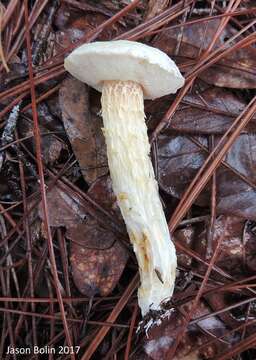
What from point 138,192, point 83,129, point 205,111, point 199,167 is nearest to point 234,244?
point 199,167

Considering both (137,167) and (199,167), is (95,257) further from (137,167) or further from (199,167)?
(199,167)

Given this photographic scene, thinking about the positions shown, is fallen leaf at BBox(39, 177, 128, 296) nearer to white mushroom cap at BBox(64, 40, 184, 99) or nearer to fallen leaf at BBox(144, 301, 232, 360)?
fallen leaf at BBox(144, 301, 232, 360)

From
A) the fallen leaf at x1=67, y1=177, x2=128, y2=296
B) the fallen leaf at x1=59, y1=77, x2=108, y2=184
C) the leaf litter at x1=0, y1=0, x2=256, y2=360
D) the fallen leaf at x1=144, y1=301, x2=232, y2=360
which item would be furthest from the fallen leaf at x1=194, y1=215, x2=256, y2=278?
the fallen leaf at x1=59, y1=77, x2=108, y2=184

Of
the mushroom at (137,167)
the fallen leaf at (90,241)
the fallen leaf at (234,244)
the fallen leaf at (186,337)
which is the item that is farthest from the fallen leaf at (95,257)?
the fallen leaf at (234,244)

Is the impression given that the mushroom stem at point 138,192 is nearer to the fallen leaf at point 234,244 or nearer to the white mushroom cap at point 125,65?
the white mushroom cap at point 125,65

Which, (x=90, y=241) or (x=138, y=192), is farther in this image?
(x=90, y=241)
